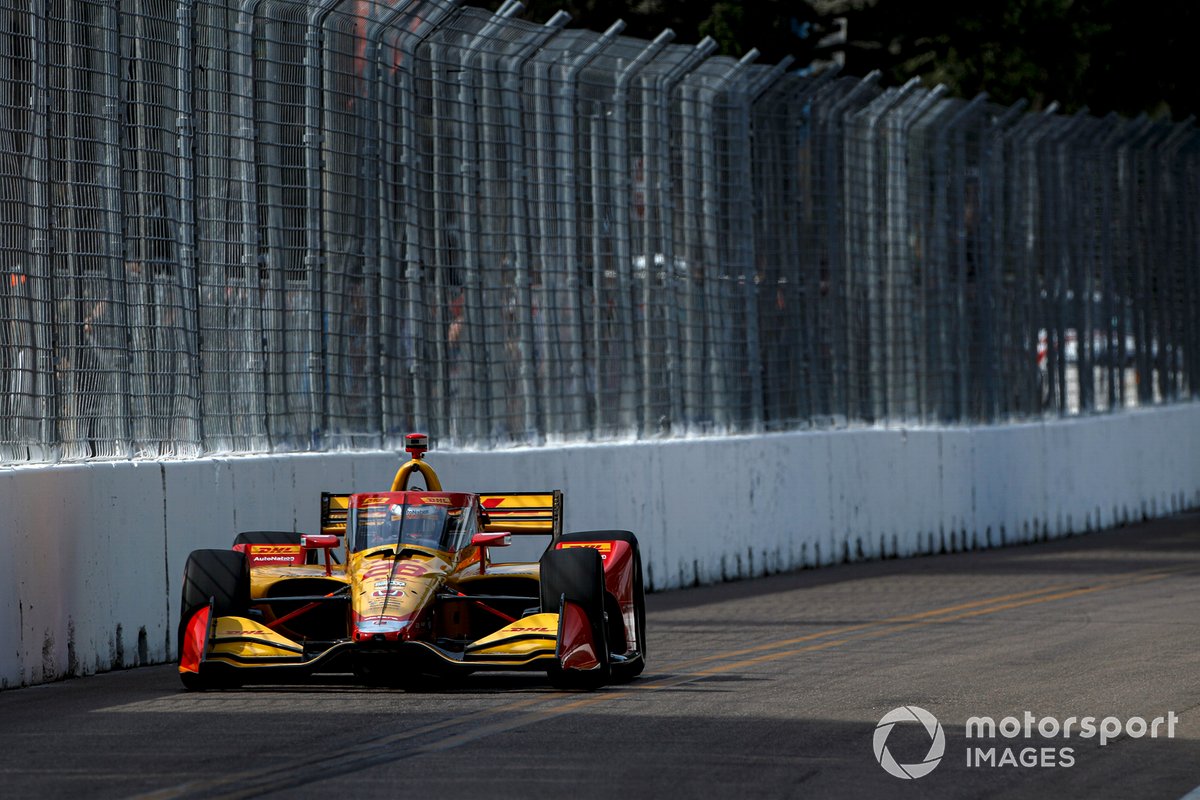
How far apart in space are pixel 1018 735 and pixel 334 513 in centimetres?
474

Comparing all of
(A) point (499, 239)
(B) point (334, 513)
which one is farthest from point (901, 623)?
(A) point (499, 239)

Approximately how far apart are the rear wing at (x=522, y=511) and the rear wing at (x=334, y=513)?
0.80 metres

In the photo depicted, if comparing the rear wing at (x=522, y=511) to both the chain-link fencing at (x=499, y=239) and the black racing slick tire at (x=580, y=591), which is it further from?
the chain-link fencing at (x=499, y=239)

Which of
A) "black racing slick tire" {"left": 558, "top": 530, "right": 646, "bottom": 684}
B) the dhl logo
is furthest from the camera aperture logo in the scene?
the dhl logo

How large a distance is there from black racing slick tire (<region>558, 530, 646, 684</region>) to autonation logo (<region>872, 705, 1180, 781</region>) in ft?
5.99

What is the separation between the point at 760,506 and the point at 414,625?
30.9ft

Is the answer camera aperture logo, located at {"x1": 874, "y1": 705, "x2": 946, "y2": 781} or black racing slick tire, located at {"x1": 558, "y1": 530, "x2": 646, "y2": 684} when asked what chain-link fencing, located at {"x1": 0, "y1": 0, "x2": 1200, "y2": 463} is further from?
camera aperture logo, located at {"x1": 874, "y1": 705, "x2": 946, "y2": 781}

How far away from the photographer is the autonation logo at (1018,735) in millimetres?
9078

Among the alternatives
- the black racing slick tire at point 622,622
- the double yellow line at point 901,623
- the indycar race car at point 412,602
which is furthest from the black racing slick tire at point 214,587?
the double yellow line at point 901,623

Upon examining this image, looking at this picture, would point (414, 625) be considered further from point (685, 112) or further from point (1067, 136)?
point (1067, 136)

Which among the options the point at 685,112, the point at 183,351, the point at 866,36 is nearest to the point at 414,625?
the point at 183,351

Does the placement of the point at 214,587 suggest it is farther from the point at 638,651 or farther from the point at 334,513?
the point at 638,651

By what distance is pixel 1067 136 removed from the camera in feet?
90.4

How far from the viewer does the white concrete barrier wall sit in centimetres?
1245
